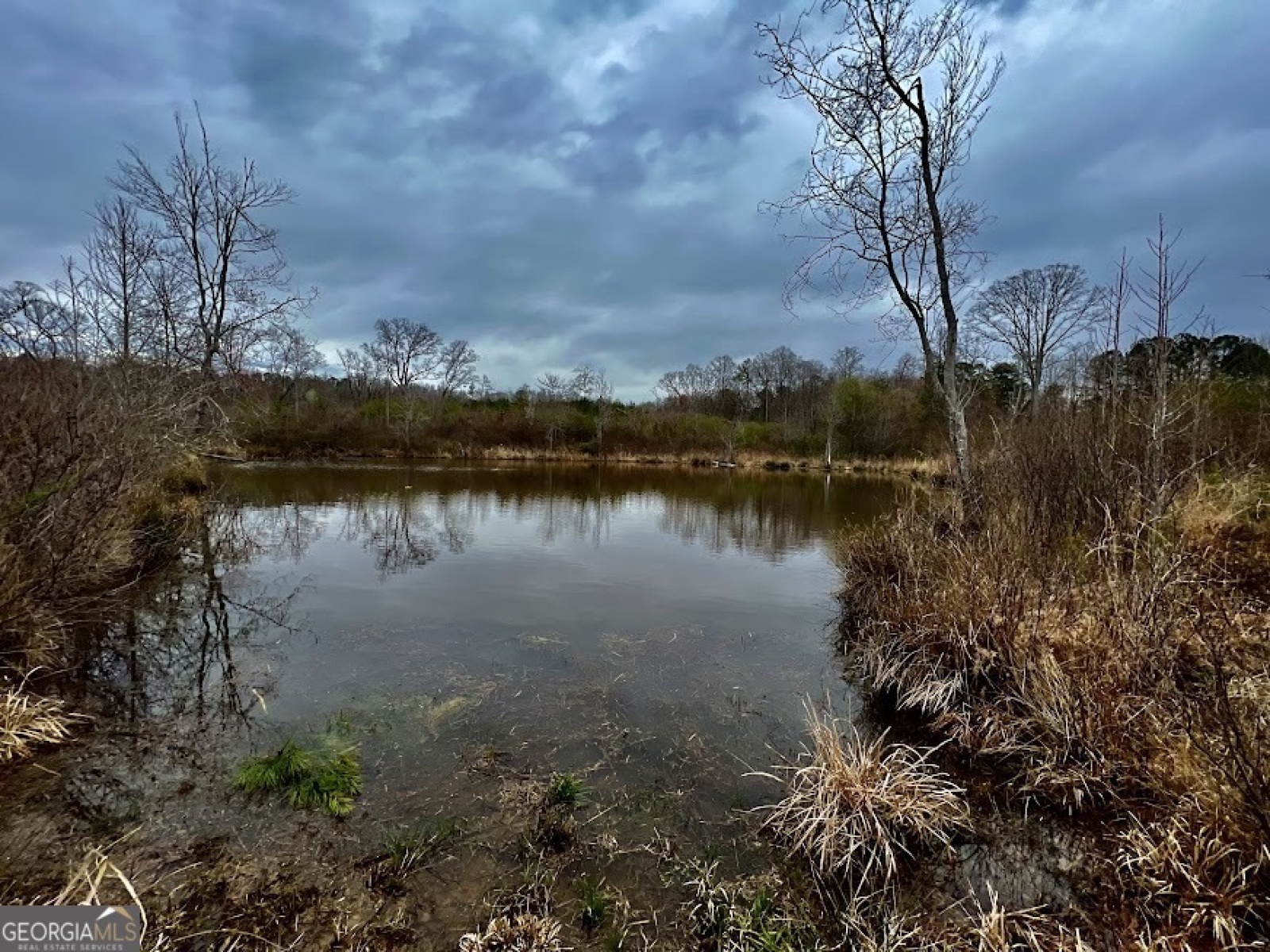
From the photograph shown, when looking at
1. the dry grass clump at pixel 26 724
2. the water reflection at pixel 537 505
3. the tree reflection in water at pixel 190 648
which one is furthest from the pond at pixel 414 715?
the water reflection at pixel 537 505

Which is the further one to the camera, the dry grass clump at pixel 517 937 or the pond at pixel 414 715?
the pond at pixel 414 715

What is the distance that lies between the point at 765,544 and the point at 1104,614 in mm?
9114

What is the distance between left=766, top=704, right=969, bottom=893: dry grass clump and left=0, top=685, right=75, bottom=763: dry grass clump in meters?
4.60

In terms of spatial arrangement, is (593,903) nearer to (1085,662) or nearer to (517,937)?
(517,937)

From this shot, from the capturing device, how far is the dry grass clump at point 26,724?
3627 millimetres

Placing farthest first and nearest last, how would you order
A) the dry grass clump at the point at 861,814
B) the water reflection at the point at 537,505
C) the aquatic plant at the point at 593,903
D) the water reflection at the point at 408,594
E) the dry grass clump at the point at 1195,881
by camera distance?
the water reflection at the point at 537,505 → the water reflection at the point at 408,594 → the dry grass clump at the point at 861,814 → the aquatic plant at the point at 593,903 → the dry grass clump at the point at 1195,881

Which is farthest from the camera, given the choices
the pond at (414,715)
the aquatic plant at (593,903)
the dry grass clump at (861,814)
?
the dry grass clump at (861,814)

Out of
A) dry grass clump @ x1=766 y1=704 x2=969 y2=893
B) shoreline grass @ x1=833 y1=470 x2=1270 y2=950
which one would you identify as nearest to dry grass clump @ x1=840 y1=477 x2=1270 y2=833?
shoreline grass @ x1=833 y1=470 x2=1270 y2=950

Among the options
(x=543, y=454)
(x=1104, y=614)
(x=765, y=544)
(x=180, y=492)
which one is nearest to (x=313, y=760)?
(x=1104, y=614)

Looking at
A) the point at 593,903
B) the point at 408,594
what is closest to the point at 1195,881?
the point at 593,903

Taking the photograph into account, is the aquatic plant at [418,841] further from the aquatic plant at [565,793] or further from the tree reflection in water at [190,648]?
the tree reflection in water at [190,648]

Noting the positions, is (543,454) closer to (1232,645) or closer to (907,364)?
(907,364)

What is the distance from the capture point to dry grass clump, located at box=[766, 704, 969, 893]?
3.05m

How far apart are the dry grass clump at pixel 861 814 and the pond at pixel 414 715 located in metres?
0.38
